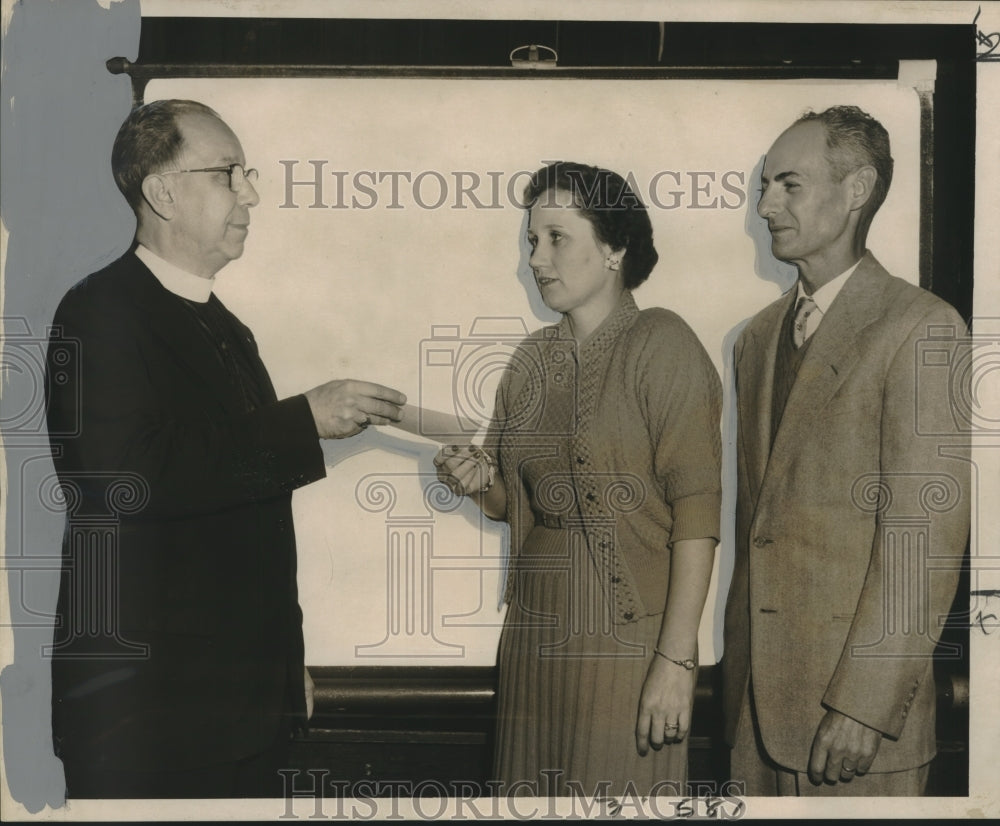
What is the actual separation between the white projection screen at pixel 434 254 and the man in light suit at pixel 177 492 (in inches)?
3.1

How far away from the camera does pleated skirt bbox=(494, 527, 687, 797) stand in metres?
3.57

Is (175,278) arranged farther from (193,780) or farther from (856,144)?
(856,144)

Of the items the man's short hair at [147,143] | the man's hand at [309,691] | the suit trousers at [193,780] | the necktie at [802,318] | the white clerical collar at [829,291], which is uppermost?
the man's short hair at [147,143]

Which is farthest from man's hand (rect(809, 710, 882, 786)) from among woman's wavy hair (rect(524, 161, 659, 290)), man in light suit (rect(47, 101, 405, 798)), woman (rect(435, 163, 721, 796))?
man in light suit (rect(47, 101, 405, 798))

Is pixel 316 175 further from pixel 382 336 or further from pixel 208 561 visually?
pixel 208 561

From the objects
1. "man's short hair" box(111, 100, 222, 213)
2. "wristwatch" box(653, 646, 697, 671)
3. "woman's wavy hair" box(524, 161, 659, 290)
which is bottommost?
"wristwatch" box(653, 646, 697, 671)

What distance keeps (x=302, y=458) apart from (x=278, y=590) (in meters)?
0.37

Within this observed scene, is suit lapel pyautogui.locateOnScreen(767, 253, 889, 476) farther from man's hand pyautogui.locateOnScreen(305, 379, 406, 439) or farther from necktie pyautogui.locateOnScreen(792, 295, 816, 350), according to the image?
man's hand pyautogui.locateOnScreen(305, 379, 406, 439)

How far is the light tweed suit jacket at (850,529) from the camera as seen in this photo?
353 centimetres

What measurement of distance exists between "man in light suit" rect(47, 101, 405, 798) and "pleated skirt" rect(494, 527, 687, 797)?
58cm

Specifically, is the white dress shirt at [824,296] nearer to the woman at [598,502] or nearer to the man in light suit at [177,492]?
A: the woman at [598,502]

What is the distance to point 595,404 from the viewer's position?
359 centimetres

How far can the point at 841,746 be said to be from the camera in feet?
11.6

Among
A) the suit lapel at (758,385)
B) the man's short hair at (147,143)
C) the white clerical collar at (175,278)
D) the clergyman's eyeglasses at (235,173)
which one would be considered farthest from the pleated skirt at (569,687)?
the man's short hair at (147,143)
